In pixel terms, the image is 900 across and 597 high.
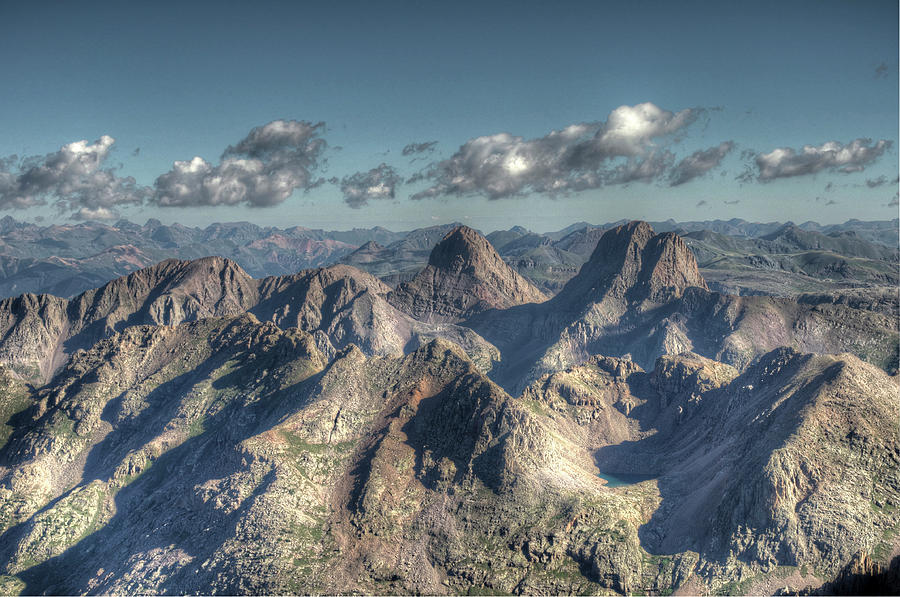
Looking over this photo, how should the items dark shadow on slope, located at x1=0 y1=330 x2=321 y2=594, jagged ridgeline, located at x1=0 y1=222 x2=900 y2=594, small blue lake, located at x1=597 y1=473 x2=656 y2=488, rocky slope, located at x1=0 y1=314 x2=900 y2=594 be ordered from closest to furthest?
jagged ridgeline, located at x1=0 y1=222 x2=900 y2=594, rocky slope, located at x1=0 y1=314 x2=900 y2=594, dark shadow on slope, located at x1=0 y1=330 x2=321 y2=594, small blue lake, located at x1=597 y1=473 x2=656 y2=488

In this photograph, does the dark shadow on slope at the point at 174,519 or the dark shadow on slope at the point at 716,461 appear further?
the dark shadow on slope at the point at 174,519

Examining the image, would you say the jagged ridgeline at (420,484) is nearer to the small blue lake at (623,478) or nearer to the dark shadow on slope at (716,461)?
the dark shadow on slope at (716,461)

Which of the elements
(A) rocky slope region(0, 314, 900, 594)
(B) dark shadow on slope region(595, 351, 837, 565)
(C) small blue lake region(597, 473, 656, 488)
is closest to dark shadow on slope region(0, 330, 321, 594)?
(A) rocky slope region(0, 314, 900, 594)

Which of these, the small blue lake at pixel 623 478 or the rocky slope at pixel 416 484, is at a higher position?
the rocky slope at pixel 416 484

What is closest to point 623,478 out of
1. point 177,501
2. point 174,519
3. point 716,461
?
point 716,461

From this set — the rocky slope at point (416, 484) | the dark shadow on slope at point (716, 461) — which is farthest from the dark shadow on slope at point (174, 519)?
the dark shadow on slope at point (716, 461)

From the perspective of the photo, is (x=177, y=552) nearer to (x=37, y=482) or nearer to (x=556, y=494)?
(x=37, y=482)

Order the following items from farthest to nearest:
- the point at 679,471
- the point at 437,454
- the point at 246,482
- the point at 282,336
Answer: the point at 282,336
the point at 679,471
the point at 437,454
the point at 246,482

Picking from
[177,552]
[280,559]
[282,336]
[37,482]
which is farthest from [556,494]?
[37,482]

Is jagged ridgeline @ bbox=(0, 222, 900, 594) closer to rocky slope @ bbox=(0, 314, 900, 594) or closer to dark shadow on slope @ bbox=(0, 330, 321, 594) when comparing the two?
rocky slope @ bbox=(0, 314, 900, 594)
